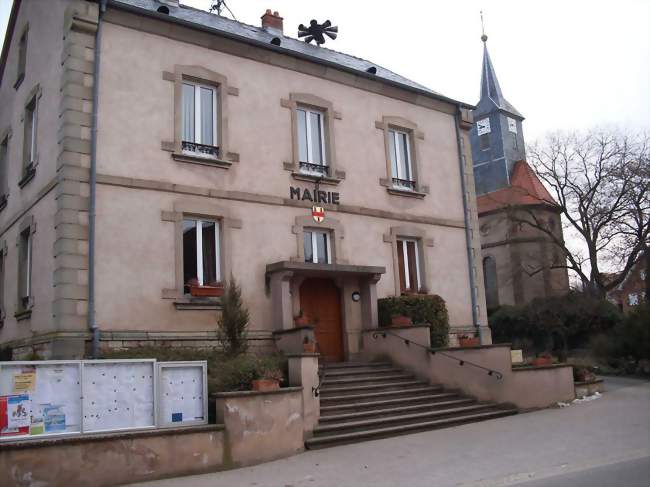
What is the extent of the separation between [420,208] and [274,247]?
479 centimetres

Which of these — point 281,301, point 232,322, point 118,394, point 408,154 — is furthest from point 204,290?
point 408,154

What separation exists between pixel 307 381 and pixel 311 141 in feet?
21.7

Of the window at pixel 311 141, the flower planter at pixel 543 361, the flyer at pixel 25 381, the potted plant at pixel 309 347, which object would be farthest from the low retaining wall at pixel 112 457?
the flower planter at pixel 543 361

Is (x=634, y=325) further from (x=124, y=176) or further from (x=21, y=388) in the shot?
(x=21, y=388)

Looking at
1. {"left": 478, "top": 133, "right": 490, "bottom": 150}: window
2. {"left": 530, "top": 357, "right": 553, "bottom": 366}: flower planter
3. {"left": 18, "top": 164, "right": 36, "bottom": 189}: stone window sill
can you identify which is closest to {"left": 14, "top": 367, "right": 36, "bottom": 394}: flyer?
{"left": 18, "top": 164, "right": 36, "bottom": 189}: stone window sill

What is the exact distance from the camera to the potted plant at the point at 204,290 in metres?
12.4

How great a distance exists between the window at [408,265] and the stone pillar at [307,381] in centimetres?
575

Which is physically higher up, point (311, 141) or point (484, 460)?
point (311, 141)

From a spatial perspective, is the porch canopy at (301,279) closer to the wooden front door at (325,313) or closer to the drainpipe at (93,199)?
the wooden front door at (325,313)

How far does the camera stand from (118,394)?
8.34 m

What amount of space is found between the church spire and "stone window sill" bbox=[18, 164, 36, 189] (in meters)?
37.2

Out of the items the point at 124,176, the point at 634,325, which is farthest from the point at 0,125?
the point at 634,325

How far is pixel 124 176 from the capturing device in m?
12.1

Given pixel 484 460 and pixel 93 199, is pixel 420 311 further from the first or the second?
pixel 93 199
